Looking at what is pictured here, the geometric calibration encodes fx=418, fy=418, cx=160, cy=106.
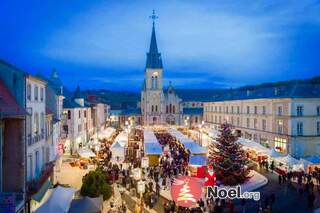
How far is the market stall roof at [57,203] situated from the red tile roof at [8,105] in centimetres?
448

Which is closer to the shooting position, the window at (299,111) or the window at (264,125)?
the window at (299,111)

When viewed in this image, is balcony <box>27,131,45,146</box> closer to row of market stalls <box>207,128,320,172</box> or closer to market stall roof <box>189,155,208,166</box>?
market stall roof <box>189,155,208,166</box>

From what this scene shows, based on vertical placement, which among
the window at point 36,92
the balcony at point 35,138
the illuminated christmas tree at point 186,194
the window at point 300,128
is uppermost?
the window at point 36,92

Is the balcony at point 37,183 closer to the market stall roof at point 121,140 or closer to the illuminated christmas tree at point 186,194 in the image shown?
the illuminated christmas tree at point 186,194

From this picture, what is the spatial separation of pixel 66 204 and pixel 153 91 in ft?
296

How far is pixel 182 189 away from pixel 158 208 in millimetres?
10150

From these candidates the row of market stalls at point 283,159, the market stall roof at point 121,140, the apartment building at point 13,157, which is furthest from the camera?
the market stall roof at point 121,140

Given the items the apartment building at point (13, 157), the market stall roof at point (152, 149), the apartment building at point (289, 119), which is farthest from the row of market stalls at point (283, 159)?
the apartment building at point (13, 157)

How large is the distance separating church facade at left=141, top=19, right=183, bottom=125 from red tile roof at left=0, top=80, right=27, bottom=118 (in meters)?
89.4

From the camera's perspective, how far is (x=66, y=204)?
19.7 meters

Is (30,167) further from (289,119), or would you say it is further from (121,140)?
(289,119)

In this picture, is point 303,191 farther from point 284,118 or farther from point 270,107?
point 270,107

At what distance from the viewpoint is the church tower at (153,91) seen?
108 metres

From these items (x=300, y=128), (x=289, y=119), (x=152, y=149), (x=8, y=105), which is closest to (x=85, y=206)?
(x=8, y=105)
